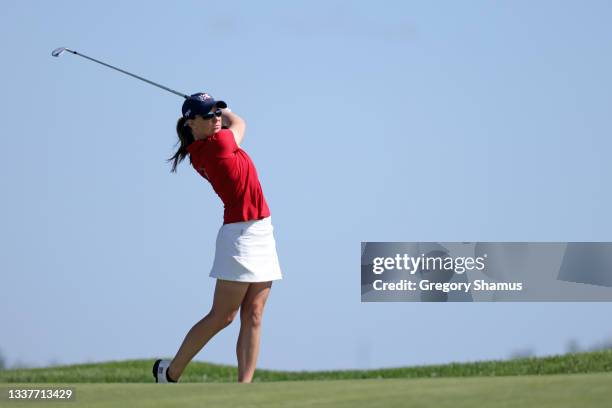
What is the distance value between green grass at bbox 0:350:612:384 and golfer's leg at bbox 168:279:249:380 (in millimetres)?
5635

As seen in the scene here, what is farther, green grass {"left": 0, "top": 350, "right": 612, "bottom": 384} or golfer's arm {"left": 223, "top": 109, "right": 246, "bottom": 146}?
green grass {"left": 0, "top": 350, "right": 612, "bottom": 384}

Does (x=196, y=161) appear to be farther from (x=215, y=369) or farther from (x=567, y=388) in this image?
(x=215, y=369)

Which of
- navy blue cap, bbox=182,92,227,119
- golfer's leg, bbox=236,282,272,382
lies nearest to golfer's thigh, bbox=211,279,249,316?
golfer's leg, bbox=236,282,272,382

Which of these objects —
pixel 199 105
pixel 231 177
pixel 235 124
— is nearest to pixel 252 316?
pixel 231 177

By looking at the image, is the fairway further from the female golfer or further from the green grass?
the green grass

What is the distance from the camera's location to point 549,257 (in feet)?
50.1

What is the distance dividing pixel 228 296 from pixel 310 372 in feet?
23.0

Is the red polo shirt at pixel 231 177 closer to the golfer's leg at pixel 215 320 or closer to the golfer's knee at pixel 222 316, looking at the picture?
the golfer's leg at pixel 215 320

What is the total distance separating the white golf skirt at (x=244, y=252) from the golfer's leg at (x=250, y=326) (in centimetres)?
15

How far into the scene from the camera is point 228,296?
770 cm

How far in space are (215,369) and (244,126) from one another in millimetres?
7905

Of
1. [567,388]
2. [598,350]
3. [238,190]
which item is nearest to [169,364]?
[238,190]

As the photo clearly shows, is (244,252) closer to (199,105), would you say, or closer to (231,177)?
(231,177)

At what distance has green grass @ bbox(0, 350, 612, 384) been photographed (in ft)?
42.6
